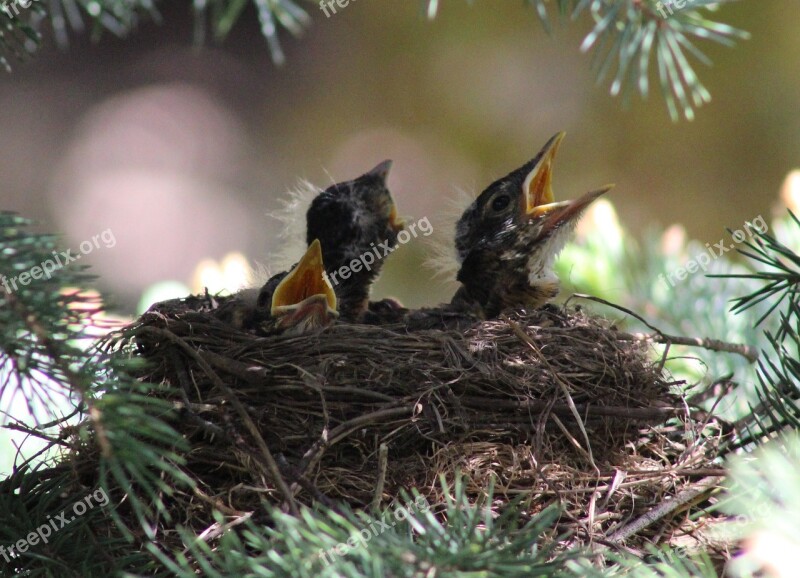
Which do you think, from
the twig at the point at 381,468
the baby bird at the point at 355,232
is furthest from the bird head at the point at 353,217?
the twig at the point at 381,468

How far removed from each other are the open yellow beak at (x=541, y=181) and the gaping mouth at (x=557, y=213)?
0.02 m

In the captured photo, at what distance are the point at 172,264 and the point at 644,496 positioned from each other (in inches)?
131

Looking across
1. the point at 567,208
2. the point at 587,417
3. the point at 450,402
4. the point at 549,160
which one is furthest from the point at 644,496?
the point at 549,160

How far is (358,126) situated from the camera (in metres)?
4.52

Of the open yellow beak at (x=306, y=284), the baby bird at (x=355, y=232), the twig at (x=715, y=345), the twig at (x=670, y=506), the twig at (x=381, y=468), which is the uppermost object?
the baby bird at (x=355, y=232)

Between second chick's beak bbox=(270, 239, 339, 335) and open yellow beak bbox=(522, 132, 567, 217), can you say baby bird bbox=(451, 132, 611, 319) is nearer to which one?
open yellow beak bbox=(522, 132, 567, 217)

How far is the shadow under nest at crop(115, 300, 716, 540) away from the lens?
139 cm

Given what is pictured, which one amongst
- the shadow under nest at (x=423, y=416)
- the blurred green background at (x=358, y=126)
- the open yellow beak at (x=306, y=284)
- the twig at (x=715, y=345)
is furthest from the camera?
the blurred green background at (x=358, y=126)

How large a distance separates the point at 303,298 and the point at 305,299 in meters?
0.16

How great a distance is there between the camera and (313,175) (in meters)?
4.42

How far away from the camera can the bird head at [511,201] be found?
220cm

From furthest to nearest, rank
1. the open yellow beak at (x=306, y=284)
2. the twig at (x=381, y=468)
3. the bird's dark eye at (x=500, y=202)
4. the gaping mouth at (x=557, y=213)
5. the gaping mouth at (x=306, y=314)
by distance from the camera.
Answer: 1. the bird's dark eye at (x=500, y=202)
2. the gaping mouth at (x=557, y=213)
3. the open yellow beak at (x=306, y=284)
4. the gaping mouth at (x=306, y=314)
5. the twig at (x=381, y=468)

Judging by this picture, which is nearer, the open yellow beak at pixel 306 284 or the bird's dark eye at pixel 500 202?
the open yellow beak at pixel 306 284

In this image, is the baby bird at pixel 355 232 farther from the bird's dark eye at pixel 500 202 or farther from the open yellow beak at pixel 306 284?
the bird's dark eye at pixel 500 202
